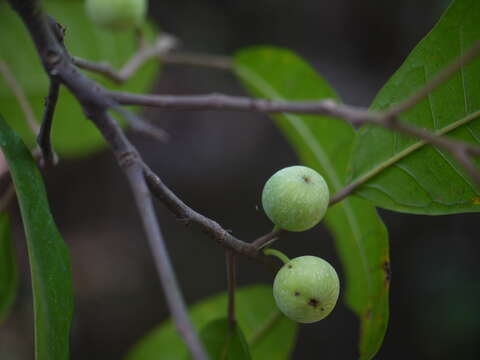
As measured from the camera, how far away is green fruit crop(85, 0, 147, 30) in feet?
4.24

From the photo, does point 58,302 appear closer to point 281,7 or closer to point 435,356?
point 435,356

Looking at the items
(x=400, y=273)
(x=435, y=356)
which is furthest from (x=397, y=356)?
(x=400, y=273)

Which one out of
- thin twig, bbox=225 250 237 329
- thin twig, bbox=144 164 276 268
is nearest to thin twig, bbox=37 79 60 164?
thin twig, bbox=144 164 276 268

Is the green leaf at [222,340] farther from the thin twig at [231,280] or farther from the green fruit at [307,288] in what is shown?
the green fruit at [307,288]

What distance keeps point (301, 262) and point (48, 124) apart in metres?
0.45

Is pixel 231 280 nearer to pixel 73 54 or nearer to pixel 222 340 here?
pixel 222 340

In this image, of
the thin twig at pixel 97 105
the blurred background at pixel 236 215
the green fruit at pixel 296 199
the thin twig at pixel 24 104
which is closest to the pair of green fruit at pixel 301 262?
the green fruit at pixel 296 199

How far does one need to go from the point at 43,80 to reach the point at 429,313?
2.42m

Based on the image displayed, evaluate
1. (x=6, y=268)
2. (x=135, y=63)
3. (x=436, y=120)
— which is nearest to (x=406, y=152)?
(x=436, y=120)

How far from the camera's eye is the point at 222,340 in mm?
1039

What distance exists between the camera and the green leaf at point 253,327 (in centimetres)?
Result: 127

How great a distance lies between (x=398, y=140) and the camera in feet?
3.14

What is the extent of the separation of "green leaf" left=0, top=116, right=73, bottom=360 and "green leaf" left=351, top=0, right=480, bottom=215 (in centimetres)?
57

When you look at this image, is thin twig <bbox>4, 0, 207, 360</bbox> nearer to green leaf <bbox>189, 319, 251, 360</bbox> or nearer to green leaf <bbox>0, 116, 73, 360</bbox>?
green leaf <bbox>0, 116, 73, 360</bbox>
